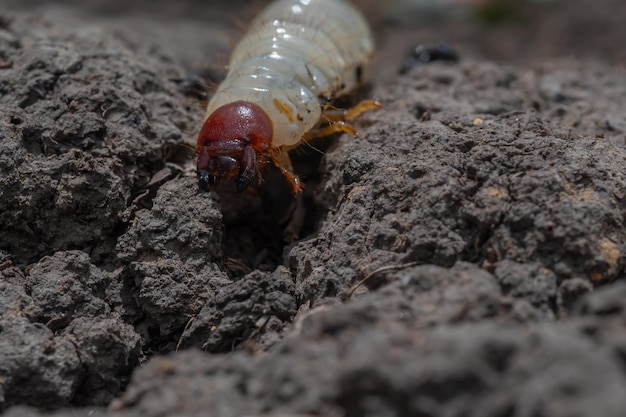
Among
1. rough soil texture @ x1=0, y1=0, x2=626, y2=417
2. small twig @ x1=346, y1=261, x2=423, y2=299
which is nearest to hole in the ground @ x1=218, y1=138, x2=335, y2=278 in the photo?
rough soil texture @ x1=0, y1=0, x2=626, y2=417

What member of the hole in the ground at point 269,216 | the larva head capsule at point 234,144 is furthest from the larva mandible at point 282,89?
the hole in the ground at point 269,216

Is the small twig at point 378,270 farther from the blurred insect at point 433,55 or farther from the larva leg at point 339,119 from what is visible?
the blurred insect at point 433,55

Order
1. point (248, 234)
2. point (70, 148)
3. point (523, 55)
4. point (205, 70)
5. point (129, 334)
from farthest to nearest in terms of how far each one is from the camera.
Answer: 1. point (523, 55)
2. point (205, 70)
3. point (248, 234)
4. point (70, 148)
5. point (129, 334)

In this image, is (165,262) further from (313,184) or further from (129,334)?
(313,184)

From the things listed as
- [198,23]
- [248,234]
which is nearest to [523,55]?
[198,23]

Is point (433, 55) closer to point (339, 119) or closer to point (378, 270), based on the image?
point (339, 119)

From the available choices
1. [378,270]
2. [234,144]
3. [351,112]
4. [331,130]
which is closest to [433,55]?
[351,112]
